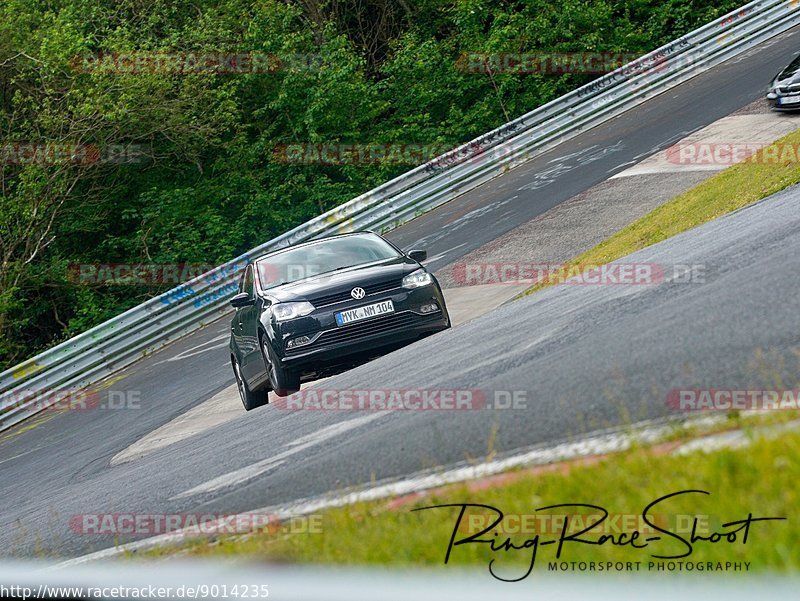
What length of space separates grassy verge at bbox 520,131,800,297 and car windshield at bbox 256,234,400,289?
11.0 ft

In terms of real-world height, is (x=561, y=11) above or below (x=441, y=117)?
above

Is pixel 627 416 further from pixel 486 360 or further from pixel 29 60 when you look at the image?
pixel 29 60

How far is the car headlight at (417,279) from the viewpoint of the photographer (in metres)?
11.3

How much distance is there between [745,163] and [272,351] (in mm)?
10025

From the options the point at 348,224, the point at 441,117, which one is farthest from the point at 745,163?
the point at 441,117

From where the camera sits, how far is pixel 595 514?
4.28m

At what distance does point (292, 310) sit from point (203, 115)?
18.8 m

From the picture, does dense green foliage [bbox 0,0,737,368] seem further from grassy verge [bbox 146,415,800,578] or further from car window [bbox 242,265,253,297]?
grassy verge [bbox 146,415,800,578]

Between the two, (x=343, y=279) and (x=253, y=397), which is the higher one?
(x=343, y=279)

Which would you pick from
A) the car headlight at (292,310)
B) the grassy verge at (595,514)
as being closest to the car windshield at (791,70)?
the car headlight at (292,310)

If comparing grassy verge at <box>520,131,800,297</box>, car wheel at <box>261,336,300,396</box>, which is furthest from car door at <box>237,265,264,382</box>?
grassy verge at <box>520,131,800,297</box>

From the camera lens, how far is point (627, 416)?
18.5 feet

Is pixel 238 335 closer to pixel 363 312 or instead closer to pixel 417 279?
pixel 363 312

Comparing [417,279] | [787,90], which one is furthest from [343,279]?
[787,90]
